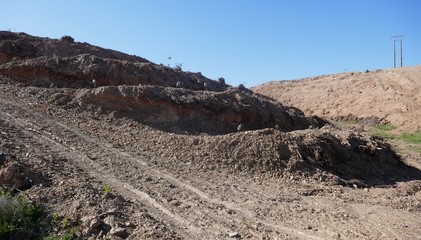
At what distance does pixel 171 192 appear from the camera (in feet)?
24.4

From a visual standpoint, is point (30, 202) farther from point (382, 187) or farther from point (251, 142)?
point (382, 187)

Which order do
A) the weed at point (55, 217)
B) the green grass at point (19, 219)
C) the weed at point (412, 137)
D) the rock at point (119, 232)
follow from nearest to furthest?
the rock at point (119, 232)
the green grass at point (19, 219)
the weed at point (55, 217)
the weed at point (412, 137)

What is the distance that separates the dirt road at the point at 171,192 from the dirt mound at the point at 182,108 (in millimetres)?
917

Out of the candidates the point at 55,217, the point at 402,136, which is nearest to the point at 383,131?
the point at 402,136

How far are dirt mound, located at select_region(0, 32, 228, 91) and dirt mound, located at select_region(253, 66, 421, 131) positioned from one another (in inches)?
483

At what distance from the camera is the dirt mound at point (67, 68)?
1398 centimetres

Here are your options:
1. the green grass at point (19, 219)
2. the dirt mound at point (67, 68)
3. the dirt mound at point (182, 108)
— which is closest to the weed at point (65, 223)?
the green grass at point (19, 219)

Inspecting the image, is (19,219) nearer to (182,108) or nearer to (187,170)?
(187,170)

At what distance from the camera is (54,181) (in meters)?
6.91

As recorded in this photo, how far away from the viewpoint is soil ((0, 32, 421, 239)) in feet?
20.2

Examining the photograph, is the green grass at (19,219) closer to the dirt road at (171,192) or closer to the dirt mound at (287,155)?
the dirt road at (171,192)

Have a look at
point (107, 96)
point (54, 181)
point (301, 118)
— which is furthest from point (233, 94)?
Result: point (54, 181)

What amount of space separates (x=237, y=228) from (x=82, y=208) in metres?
2.18

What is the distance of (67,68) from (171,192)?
8576mm
